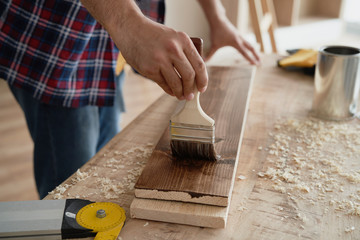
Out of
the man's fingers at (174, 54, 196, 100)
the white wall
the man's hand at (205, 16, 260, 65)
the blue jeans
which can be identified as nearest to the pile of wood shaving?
the man's fingers at (174, 54, 196, 100)

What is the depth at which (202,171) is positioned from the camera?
760mm

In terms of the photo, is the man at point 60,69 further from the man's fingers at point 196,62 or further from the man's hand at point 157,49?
the man's fingers at point 196,62

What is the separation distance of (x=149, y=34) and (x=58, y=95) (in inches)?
20.3

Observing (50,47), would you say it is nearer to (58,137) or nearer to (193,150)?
(58,137)

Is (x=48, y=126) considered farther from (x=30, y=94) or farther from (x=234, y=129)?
(x=234, y=129)

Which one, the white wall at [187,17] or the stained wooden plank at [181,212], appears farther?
the white wall at [187,17]

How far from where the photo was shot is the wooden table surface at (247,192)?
663 mm

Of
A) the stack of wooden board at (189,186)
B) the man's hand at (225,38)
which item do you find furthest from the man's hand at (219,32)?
the stack of wooden board at (189,186)

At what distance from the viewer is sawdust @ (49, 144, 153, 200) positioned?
0.77 meters

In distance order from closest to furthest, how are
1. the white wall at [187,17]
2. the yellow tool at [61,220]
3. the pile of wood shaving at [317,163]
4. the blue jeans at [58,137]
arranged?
1. the yellow tool at [61,220]
2. the pile of wood shaving at [317,163]
3. the blue jeans at [58,137]
4. the white wall at [187,17]

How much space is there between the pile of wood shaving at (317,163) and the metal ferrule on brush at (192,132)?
17cm

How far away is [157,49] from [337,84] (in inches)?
23.3

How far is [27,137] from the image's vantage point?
268 centimetres

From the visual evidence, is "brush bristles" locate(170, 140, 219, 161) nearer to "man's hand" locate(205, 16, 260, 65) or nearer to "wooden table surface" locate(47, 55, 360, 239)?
"wooden table surface" locate(47, 55, 360, 239)
